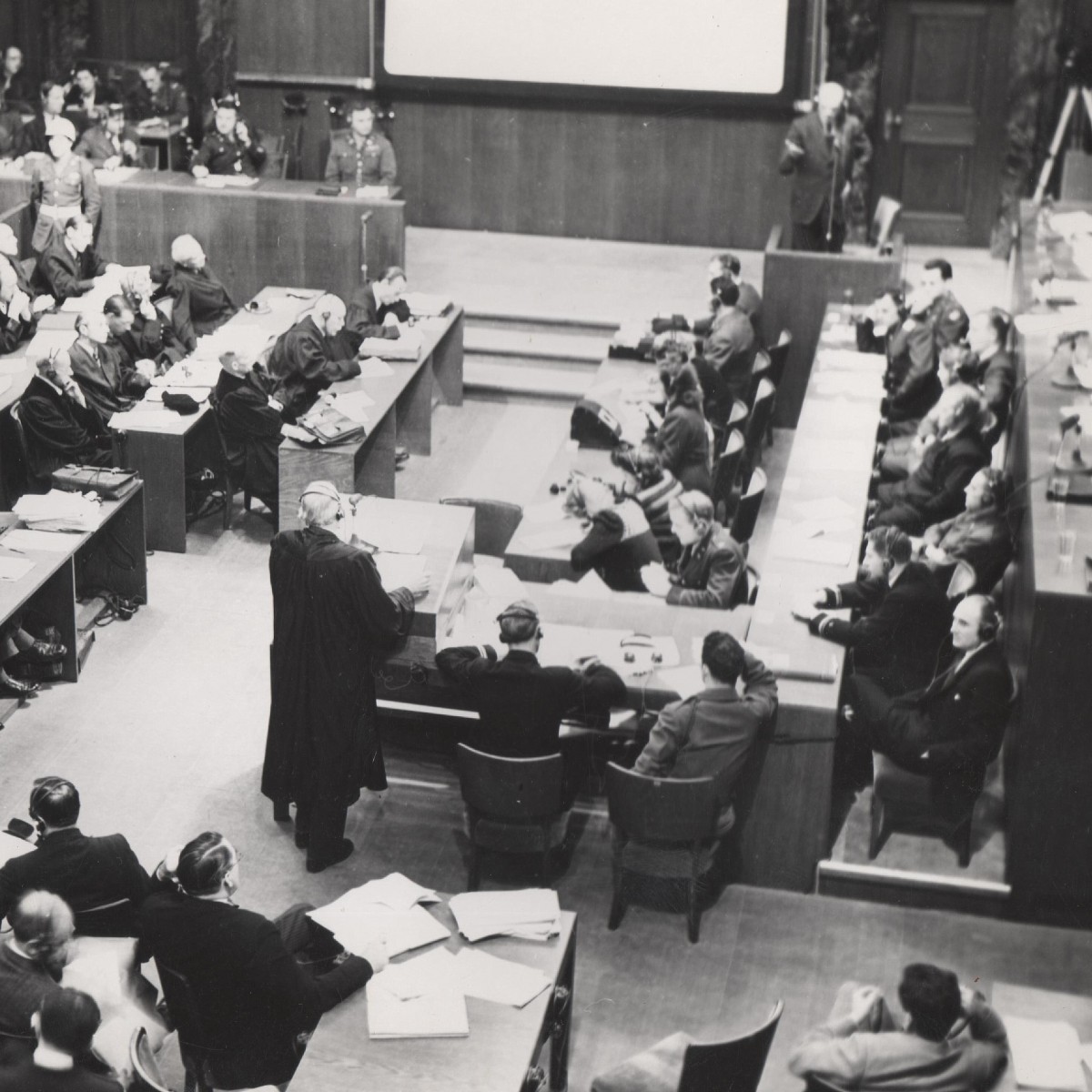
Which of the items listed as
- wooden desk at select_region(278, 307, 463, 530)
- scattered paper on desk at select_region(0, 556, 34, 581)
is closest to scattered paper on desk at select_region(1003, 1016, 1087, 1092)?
scattered paper on desk at select_region(0, 556, 34, 581)

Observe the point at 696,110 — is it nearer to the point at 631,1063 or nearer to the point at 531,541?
the point at 531,541

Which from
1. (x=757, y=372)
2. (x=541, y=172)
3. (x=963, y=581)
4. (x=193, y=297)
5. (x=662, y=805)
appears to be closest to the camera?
(x=662, y=805)

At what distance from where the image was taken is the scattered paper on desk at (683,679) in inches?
271

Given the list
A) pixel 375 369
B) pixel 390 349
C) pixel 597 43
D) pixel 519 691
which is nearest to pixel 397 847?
pixel 519 691

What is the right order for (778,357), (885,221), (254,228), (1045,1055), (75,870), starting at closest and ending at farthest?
1. (1045,1055)
2. (75,870)
3. (778,357)
4. (885,221)
5. (254,228)

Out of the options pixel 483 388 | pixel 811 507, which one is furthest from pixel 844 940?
pixel 483 388

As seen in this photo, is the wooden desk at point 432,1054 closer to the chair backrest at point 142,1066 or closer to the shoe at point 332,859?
the chair backrest at point 142,1066

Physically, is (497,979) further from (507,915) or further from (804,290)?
(804,290)

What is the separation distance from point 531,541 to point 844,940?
2.65 meters

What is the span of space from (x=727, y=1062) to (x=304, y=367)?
246 inches

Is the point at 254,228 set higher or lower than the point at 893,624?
higher

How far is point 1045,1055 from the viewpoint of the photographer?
5141 mm

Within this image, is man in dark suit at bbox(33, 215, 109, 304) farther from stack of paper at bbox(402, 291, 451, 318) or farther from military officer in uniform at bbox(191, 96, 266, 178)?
stack of paper at bbox(402, 291, 451, 318)

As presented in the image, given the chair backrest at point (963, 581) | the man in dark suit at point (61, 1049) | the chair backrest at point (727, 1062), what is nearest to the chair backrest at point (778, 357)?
the chair backrest at point (963, 581)
